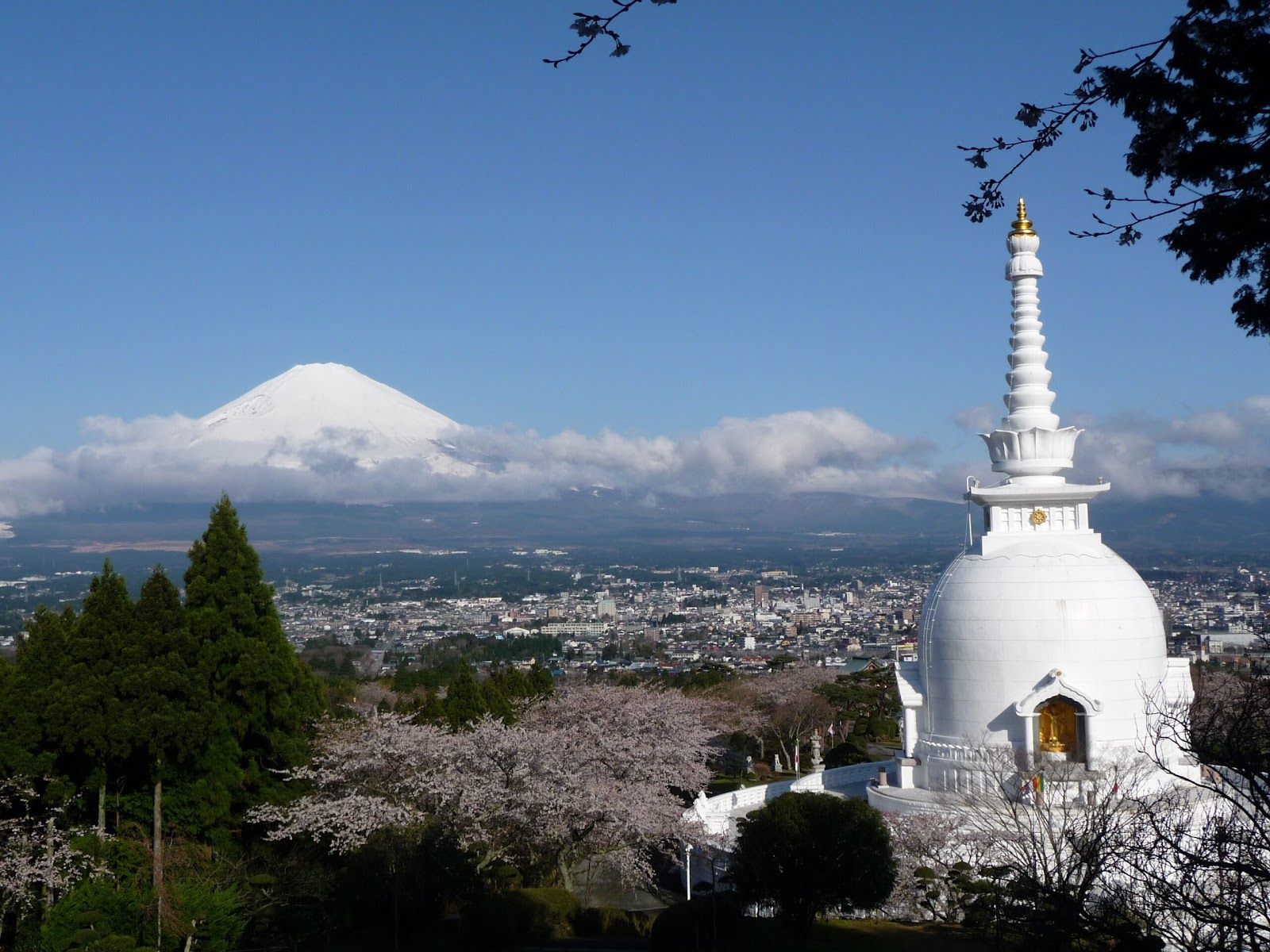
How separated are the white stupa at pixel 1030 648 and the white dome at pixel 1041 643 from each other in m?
0.02

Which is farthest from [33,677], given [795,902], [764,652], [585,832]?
[764,652]

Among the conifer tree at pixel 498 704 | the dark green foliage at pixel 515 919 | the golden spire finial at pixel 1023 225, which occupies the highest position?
the golden spire finial at pixel 1023 225

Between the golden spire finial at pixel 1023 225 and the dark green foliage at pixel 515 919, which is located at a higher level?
the golden spire finial at pixel 1023 225

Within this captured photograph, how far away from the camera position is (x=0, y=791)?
21.1 m

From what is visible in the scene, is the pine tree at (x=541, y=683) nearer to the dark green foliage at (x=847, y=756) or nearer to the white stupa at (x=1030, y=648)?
the dark green foliage at (x=847, y=756)

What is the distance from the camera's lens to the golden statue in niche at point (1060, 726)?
914 inches

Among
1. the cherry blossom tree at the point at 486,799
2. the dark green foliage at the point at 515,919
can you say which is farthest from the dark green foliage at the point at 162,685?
the dark green foliage at the point at 515,919

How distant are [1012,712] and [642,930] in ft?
26.6

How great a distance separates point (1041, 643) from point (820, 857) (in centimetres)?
675

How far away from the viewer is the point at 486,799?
73.4ft

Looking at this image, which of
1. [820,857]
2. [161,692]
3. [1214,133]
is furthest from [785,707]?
[1214,133]

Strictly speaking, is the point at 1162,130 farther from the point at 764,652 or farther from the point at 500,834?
the point at 764,652

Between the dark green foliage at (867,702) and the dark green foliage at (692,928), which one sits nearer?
the dark green foliage at (692,928)

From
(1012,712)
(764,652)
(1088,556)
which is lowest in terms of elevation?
(764,652)
